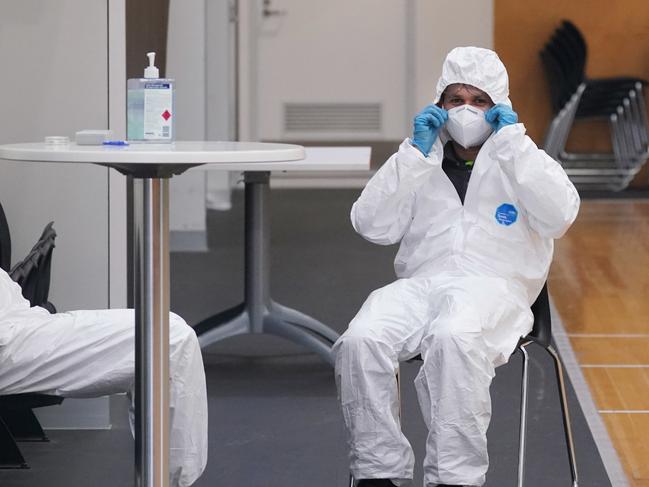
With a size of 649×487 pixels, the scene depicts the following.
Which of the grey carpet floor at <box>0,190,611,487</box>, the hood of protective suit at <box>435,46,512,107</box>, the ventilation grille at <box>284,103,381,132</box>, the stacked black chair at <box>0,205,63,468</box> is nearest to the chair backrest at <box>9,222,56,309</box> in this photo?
the stacked black chair at <box>0,205,63,468</box>

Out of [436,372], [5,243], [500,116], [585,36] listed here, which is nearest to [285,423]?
[5,243]

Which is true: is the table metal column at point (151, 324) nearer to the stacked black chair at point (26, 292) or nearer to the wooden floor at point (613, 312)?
the stacked black chair at point (26, 292)

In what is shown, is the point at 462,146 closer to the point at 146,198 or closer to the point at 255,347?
the point at 146,198

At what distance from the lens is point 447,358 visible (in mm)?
2455

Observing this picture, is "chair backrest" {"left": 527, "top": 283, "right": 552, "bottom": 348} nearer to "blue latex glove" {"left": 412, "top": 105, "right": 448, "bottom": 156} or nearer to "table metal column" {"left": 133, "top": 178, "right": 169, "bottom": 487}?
"blue latex glove" {"left": 412, "top": 105, "right": 448, "bottom": 156}

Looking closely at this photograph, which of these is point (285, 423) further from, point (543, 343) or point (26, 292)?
point (543, 343)

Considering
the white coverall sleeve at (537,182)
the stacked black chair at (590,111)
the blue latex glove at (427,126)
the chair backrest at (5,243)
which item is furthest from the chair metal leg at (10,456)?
the stacked black chair at (590,111)

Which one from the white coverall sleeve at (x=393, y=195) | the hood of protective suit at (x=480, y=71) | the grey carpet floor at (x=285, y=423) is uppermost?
the hood of protective suit at (x=480, y=71)

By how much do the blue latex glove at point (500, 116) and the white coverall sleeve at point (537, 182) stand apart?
1.3 inches

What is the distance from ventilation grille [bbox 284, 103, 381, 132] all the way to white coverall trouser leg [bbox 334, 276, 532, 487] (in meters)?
7.11

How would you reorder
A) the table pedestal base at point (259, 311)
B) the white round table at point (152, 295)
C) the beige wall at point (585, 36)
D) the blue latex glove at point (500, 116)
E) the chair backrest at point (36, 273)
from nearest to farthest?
the white round table at point (152, 295), the blue latex glove at point (500, 116), the chair backrest at point (36, 273), the table pedestal base at point (259, 311), the beige wall at point (585, 36)

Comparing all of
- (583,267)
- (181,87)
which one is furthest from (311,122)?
(583,267)

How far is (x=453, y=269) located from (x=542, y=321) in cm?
23

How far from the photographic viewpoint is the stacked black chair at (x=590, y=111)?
8.84m
